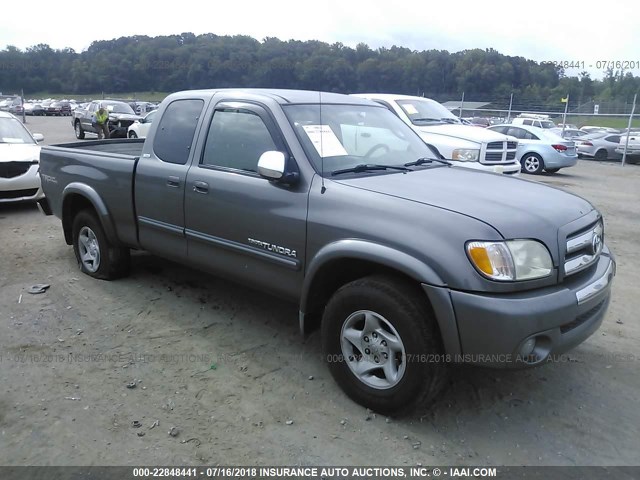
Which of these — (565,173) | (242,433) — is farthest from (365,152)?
(565,173)

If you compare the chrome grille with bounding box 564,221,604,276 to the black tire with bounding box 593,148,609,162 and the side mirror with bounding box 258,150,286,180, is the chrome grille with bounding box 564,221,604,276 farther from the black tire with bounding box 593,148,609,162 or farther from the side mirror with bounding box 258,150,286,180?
the black tire with bounding box 593,148,609,162

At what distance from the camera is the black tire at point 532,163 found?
15.7 meters

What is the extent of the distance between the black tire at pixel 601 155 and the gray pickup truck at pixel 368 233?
1964 centimetres

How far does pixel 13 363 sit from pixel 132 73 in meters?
30.2

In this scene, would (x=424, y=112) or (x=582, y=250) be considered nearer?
(x=582, y=250)

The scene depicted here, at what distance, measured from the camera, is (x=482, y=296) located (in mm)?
2699

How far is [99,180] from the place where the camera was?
5.05 meters

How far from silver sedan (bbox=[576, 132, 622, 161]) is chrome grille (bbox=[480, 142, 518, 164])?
1270 cm

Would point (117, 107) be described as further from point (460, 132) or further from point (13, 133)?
point (460, 132)

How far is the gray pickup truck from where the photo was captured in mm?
2762

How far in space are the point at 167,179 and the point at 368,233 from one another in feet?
6.65

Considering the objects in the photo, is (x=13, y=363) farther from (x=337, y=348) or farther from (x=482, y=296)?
(x=482, y=296)

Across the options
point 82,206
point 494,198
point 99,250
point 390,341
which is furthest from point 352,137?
point 82,206

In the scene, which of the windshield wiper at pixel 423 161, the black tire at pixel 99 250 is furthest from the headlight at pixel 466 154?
the black tire at pixel 99 250
